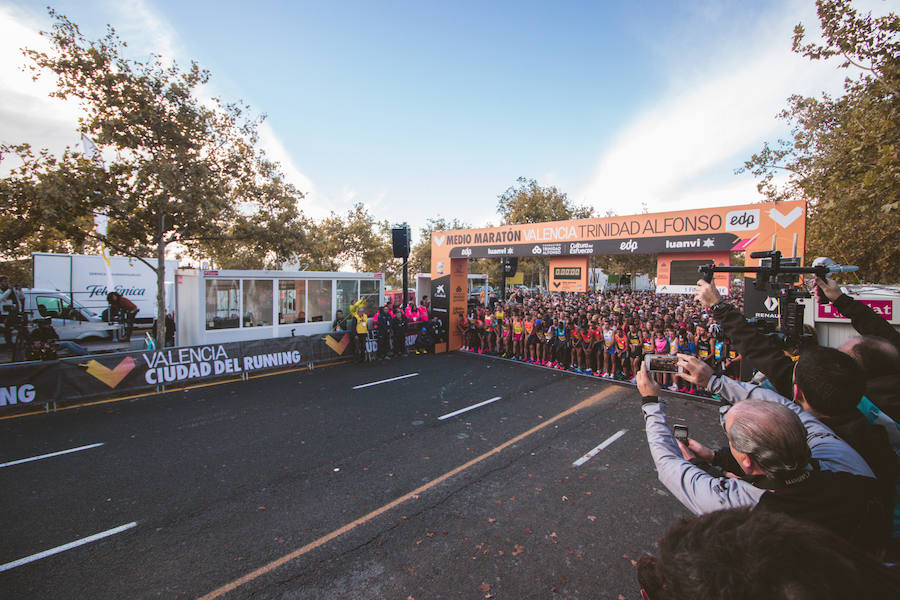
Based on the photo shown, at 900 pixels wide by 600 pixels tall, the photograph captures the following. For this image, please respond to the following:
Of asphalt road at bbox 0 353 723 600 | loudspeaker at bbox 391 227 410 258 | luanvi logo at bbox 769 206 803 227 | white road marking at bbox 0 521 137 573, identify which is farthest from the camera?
loudspeaker at bbox 391 227 410 258

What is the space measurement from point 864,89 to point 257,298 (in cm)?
1651

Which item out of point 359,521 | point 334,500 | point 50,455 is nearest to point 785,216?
point 359,521

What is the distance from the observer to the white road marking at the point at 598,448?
243 inches

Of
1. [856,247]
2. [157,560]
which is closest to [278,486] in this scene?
[157,560]

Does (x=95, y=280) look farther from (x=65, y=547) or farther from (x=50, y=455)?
(x=65, y=547)

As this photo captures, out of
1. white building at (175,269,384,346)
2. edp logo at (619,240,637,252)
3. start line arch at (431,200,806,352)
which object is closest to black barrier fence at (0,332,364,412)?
white building at (175,269,384,346)

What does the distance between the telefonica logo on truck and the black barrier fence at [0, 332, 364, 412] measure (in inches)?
448

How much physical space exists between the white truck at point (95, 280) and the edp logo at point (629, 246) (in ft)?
50.5

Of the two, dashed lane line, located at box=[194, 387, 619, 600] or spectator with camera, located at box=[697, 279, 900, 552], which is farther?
dashed lane line, located at box=[194, 387, 619, 600]

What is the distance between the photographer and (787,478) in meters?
1.74

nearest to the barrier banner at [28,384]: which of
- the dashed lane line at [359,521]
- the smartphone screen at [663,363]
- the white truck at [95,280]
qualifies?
the white truck at [95,280]

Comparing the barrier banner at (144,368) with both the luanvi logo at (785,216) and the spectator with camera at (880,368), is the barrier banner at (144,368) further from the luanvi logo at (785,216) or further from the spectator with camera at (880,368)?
the luanvi logo at (785,216)

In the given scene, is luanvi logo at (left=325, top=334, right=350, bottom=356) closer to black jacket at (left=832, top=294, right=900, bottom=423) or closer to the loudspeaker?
the loudspeaker

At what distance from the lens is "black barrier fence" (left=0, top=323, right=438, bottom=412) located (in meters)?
8.50
